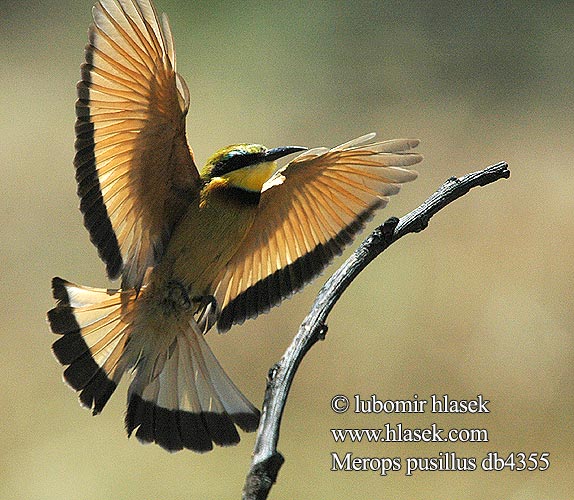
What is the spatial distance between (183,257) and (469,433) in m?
0.67

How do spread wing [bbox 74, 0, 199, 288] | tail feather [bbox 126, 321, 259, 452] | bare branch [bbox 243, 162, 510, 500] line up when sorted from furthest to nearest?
tail feather [bbox 126, 321, 259, 452] < spread wing [bbox 74, 0, 199, 288] < bare branch [bbox 243, 162, 510, 500]

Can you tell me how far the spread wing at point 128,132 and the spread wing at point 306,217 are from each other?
0.11 metres

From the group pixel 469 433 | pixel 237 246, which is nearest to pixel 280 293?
pixel 237 246

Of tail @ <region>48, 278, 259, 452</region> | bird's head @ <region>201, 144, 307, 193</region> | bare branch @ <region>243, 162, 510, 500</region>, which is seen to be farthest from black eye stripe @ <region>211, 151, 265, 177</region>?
bare branch @ <region>243, 162, 510, 500</region>

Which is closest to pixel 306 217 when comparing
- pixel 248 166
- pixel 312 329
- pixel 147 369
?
pixel 248 166

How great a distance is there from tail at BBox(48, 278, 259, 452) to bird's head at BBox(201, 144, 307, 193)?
0.16 m

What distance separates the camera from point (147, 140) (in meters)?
0.97

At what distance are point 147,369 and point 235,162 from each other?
25cm

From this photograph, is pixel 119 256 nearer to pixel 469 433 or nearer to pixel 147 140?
pixel 147 140

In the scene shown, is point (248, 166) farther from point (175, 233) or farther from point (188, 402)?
point (188, 402)

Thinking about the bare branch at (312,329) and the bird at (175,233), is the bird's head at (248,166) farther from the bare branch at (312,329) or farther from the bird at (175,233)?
the bare branch at (312,329)

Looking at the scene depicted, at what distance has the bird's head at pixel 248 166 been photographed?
1.02m

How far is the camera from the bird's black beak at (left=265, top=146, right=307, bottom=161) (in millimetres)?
1001

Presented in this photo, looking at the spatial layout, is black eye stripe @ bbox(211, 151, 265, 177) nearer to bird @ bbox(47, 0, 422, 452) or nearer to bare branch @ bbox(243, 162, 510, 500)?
bird @ bbox(47, 0, 422, 452)
